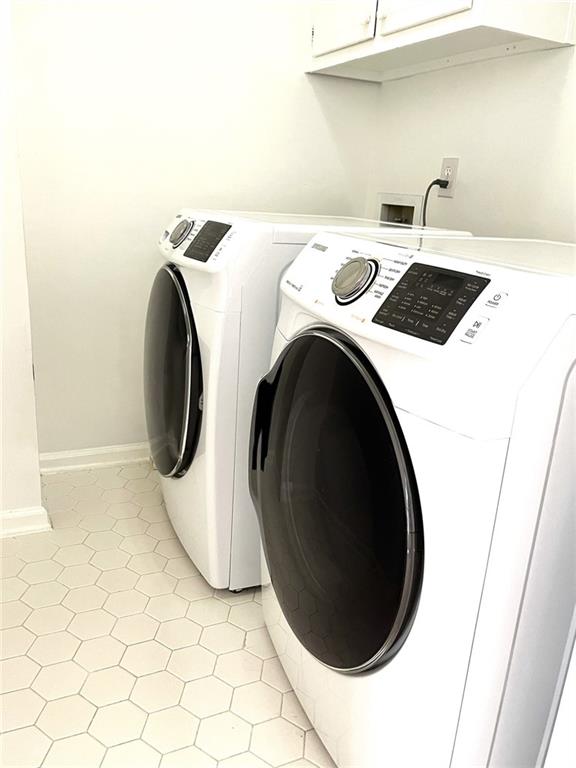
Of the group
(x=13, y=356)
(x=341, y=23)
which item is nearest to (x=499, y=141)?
(x=341, y=23)

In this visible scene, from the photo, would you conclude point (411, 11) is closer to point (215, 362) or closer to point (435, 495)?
point (215, 362)

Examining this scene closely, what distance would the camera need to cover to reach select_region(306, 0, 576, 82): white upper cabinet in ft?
4.84

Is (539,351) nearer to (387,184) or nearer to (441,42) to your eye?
(441,42)

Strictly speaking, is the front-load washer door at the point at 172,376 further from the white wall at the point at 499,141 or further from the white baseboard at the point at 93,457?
the white wall at the point at 499,141

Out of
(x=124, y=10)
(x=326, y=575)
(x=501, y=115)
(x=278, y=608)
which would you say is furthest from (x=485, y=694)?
(x=124, y=10)

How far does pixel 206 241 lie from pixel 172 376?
→ 342mm

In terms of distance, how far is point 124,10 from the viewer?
1.95 meters

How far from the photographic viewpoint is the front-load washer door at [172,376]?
4.99ft

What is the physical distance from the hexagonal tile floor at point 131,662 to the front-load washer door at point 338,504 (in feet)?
0.85

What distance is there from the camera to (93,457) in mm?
2275

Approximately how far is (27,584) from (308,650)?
852 mm

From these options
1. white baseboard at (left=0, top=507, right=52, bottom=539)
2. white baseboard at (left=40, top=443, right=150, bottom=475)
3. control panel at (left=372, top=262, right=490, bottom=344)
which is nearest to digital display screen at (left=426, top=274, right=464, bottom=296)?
control panel at (left=372, top=262, right=490, bottom=344)

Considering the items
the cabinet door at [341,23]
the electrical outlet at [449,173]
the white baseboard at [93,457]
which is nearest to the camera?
the cabinet door at [341,23]

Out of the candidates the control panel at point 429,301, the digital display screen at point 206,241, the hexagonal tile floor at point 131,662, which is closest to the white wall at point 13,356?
the hexagonal tile floor at point 131,662
